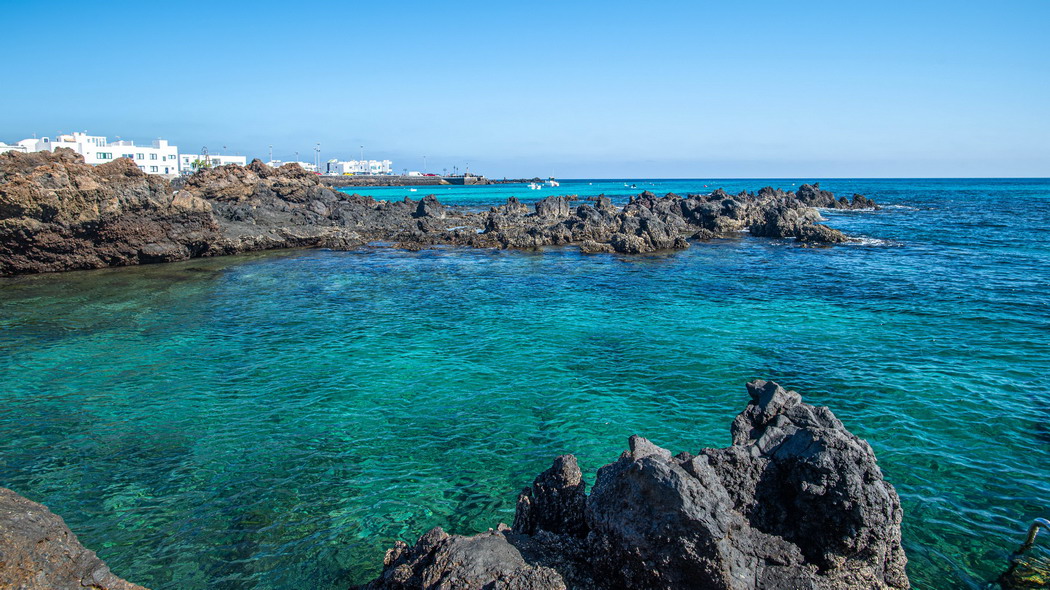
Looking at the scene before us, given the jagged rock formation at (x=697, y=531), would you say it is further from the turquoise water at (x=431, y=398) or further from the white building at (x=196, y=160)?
the white building at (x=196, y=160)

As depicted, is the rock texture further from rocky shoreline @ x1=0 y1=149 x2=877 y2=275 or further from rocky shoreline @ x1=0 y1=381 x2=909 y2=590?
rocky shoreline @ x1=0 y1=149 x2=877 y2=275

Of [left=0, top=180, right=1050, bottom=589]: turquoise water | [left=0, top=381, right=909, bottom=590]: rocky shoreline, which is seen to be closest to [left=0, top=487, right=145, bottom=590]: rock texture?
[left=0, top=381, right=909, bottom=590]: rocky shoreline

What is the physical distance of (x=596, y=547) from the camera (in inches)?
178

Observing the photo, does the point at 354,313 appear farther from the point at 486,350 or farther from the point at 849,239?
the point at 849,239

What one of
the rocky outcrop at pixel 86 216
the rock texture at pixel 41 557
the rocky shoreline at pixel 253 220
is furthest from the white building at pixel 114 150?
the rock texture at pixel 41 557

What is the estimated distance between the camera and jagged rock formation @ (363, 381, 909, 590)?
13.6ft

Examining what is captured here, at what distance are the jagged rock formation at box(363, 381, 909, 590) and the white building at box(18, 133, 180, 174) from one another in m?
93.7

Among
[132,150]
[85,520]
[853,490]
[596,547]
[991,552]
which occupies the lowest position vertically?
[85,520]

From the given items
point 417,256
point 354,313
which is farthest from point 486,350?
point 417,256

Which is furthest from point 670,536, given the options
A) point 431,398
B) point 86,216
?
Answer: point 86,216

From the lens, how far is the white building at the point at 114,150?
275ft

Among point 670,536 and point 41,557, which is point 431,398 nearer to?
point 41,557

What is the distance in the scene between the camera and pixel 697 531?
4.12 meters

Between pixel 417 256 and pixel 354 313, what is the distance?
1495 cm
